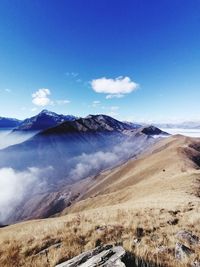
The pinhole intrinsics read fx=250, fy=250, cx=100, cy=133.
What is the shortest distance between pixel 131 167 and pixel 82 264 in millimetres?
146936

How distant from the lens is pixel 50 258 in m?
9.02

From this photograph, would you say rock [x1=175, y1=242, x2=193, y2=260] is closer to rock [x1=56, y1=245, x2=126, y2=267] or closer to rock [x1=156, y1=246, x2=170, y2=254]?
rock [x1=156, y1=246, x2=170, y2=254]

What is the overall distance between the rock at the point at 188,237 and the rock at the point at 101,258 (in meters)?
4.50

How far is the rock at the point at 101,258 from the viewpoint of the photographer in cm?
674

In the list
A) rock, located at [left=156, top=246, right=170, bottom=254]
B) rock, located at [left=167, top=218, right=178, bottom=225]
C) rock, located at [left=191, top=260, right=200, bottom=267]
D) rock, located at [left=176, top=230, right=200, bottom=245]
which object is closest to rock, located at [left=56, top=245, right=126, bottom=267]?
rock, located at [left=156, top=246, right=170, bottom=254]

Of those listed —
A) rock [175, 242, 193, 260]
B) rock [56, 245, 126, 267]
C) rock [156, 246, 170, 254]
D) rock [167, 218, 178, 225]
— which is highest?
rock [56, 245, 126, 267]

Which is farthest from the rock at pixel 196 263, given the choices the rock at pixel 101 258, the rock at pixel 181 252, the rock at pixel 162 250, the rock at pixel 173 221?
the rock at pixel 173 221

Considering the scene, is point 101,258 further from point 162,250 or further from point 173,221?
point 173,221

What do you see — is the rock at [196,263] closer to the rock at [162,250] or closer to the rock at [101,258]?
the rock at [162,250]

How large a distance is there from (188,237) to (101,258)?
5846 millimetres

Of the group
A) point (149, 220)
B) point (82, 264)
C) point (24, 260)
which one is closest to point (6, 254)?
point (24, 260)

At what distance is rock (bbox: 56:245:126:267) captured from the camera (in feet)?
22.1

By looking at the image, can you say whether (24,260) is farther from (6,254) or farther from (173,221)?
(173,221)

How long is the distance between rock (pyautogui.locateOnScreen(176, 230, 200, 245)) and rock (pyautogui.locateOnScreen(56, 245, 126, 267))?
14.8 feet
